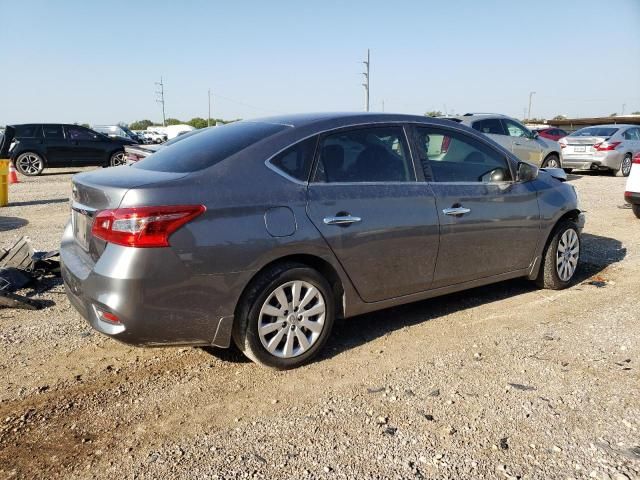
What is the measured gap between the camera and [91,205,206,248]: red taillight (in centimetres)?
301

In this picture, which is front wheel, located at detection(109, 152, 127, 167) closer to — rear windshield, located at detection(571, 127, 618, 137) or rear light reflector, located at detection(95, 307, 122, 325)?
rear windshield, located at detection(571, 127, 618, 137)

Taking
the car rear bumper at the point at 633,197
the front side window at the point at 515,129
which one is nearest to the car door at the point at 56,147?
the front side window at the point at 515,129

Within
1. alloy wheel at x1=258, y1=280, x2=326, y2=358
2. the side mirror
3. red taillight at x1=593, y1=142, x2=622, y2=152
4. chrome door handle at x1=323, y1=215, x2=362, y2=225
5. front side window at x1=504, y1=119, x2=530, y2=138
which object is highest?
front side window at x1=504, y1=119, x2=530, y2=138

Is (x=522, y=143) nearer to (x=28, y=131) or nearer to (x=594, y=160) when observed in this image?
(x=594, y=160)

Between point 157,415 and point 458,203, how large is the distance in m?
2.63

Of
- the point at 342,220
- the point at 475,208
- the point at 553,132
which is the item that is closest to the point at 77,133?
the point at 475,208

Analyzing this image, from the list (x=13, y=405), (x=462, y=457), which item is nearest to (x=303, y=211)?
(x=462, y=457)

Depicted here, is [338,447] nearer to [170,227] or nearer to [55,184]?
[170,227]

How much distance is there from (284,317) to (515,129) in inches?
482

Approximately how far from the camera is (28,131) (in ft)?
54.4

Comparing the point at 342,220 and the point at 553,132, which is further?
the point at 553,132

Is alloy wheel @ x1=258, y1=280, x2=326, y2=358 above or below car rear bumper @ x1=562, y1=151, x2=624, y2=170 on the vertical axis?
below

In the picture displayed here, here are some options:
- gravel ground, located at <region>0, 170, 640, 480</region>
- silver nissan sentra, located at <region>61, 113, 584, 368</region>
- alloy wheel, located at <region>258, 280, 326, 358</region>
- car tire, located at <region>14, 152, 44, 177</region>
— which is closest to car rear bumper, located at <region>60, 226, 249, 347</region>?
silver nissan sentra, located at <region>61, 113, 584, 368</region>

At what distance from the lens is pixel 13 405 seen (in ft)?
10.4
